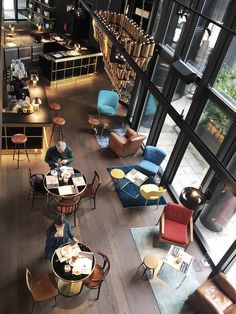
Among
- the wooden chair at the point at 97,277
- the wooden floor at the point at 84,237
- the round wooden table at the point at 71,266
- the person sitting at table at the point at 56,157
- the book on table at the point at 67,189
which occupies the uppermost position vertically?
the person sitting at table at the point at 56,157

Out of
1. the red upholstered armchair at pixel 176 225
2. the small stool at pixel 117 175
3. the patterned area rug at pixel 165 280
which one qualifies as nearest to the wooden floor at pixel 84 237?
the patterned area rug at pixel 165 280

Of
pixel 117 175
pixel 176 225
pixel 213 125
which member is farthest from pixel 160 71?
pixel 176 225

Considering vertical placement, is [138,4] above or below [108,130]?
above

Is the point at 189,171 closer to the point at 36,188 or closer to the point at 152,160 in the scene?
the point at 152,160

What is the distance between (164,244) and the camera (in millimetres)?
7273

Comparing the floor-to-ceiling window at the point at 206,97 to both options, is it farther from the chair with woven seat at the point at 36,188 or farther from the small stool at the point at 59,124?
the chair with woven seat at the point at 36,188

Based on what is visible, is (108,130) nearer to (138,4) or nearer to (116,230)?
(116,230)

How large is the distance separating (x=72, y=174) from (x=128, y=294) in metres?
2.97

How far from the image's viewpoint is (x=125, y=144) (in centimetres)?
936

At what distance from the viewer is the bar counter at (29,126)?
328 inches

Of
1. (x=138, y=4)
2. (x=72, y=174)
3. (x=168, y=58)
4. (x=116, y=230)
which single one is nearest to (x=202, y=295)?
(x=116, y=230)

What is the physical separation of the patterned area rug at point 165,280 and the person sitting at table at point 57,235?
6.02 feet

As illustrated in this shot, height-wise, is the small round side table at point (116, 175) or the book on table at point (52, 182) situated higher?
the book on table at point (52, 182)

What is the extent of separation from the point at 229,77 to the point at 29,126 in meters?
5.25
